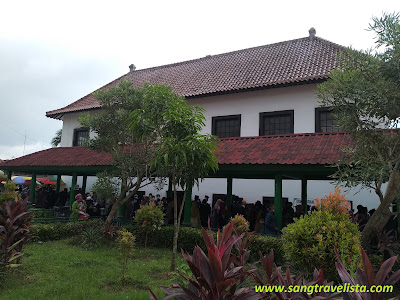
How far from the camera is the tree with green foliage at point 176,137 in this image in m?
6.93

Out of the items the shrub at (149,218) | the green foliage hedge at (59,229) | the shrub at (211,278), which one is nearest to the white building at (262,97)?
the shrub at (149,218)

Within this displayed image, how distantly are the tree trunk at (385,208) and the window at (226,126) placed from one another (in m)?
8.01

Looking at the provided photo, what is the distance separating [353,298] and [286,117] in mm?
11568

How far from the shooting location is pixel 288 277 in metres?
2.88

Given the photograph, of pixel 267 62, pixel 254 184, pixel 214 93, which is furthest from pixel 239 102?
pixel 254 184

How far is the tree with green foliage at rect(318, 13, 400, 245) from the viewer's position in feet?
19.9

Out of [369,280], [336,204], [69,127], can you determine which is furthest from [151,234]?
[69,127]

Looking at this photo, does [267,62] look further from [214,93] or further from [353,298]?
[353,298]

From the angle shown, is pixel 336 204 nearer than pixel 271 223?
Yes

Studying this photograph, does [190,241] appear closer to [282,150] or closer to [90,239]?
[90,239]

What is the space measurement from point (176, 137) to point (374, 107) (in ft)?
14.3

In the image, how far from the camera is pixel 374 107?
632 cm

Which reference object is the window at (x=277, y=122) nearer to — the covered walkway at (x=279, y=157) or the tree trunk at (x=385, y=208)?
the covered walkway at (x=279, y=157)

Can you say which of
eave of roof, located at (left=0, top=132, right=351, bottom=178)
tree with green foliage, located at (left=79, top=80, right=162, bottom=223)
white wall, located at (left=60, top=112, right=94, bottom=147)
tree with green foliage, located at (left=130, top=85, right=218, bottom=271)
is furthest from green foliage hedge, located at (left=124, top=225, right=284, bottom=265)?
white wall, located at (left=60, top=112, right=94, bottom=147)
